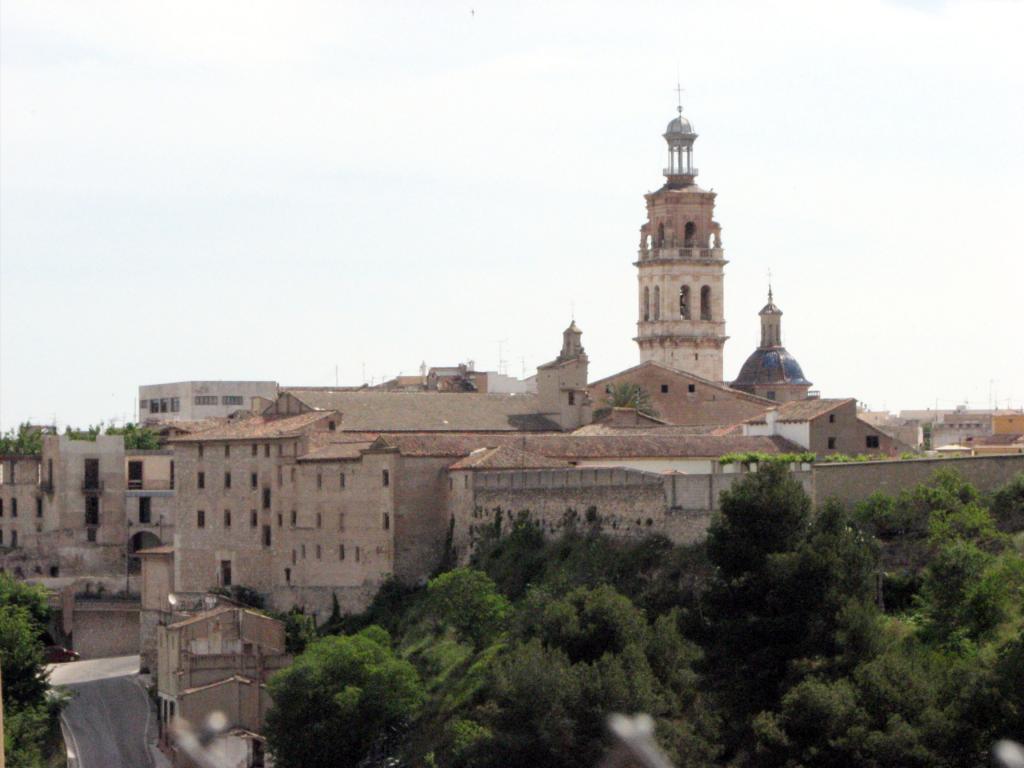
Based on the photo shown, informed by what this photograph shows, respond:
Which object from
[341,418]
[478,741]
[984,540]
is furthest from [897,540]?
[341,418]

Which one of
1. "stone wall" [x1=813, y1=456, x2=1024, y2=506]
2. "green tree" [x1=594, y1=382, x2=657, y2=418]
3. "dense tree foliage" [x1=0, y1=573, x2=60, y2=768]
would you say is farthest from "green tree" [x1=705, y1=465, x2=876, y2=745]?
"green tree" [x1=594, y1=382, x2=657, y2=418]

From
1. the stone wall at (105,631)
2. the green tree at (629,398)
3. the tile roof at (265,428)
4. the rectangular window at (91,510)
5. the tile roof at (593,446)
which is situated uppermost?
the green tree at (629,398)

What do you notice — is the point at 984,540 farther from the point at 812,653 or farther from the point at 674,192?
the point at 674,192

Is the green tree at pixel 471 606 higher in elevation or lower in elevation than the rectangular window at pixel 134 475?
lower

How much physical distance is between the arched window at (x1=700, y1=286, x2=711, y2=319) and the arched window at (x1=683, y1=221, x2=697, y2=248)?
2008 millimetres

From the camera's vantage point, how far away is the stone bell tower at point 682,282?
95.6m

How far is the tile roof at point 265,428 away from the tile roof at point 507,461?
717 cm

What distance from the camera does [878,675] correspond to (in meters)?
37.1

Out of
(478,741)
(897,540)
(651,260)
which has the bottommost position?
(478,741)

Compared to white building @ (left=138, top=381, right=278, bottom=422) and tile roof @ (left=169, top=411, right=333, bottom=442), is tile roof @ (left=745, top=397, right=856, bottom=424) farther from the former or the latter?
white building @ (left=138, top=381, right=278, bottom=422)

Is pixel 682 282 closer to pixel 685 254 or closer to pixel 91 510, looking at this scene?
pixel 685 254

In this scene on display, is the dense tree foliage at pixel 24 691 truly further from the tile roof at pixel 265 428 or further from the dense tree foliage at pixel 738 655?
the tile roof at pixel 265 428

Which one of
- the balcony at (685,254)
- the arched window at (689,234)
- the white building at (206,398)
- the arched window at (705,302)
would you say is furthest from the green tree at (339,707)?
the white building at (206,398)

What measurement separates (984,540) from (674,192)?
5072 cm
